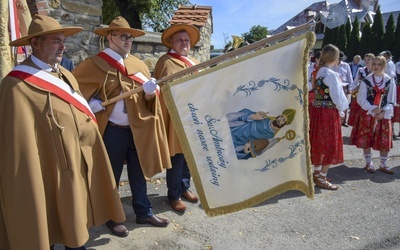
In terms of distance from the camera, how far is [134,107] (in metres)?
3.23

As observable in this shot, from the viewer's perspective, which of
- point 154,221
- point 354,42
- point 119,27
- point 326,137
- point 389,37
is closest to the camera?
point 119,27

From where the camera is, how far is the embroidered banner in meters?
2.54

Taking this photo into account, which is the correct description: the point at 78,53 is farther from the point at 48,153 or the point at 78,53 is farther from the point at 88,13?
the point at 48,153

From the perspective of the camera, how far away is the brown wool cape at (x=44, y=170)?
2.25 m

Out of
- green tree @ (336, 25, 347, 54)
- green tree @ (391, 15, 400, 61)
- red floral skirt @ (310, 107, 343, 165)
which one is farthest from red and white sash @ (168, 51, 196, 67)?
green tree @ (336, 25, 347, 54)

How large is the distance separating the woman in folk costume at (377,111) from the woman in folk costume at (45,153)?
4488 millimetres

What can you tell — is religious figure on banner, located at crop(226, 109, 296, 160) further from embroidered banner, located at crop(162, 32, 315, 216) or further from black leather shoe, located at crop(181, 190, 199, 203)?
black leather shoe, located at crop(181, 190, 199, 203)

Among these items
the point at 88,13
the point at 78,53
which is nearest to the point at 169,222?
the point at 78,53

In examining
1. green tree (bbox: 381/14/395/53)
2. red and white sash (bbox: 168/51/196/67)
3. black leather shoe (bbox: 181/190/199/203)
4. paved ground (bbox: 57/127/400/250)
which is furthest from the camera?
green tree (bbox: 381/14/395/53)

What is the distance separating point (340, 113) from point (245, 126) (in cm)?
274

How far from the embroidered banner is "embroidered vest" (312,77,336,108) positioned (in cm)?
237

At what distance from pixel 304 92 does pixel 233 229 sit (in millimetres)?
1776

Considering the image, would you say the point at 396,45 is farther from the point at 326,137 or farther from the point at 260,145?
the point at 260,145

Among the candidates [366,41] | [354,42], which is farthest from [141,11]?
[354,42]
